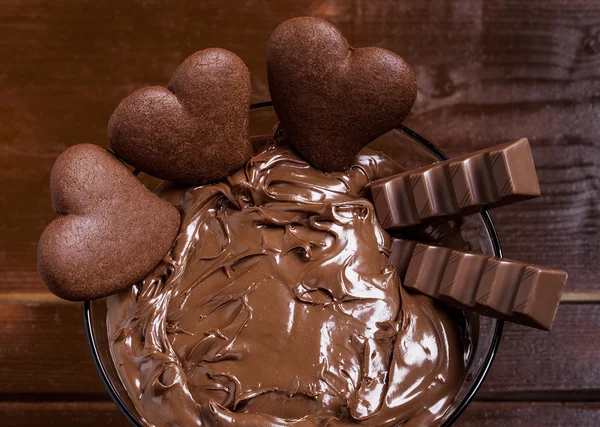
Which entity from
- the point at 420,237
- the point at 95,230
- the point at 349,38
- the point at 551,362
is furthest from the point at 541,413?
the point at 95,230

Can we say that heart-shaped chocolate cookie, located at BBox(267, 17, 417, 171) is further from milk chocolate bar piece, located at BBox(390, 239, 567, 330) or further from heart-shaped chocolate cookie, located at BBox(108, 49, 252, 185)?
milk chocolate bar piece, located at BBox(390, 239, 567, 330)

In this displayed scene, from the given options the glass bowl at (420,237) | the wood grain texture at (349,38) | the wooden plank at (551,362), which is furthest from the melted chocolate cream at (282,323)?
the wood grain texture at (349,38)

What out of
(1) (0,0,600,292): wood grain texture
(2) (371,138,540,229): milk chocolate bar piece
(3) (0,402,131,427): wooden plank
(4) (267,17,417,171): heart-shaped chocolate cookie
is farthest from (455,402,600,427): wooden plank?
(3) (0,402,131,427): wooden plank

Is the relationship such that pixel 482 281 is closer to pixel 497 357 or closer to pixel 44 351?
pixel 497 357

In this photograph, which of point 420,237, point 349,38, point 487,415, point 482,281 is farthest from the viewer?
point 349,38

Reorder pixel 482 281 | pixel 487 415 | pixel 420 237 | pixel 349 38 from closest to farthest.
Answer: pixel 482 281 → pixel 420 237 → pixel 487 415 → pixel 349 38
